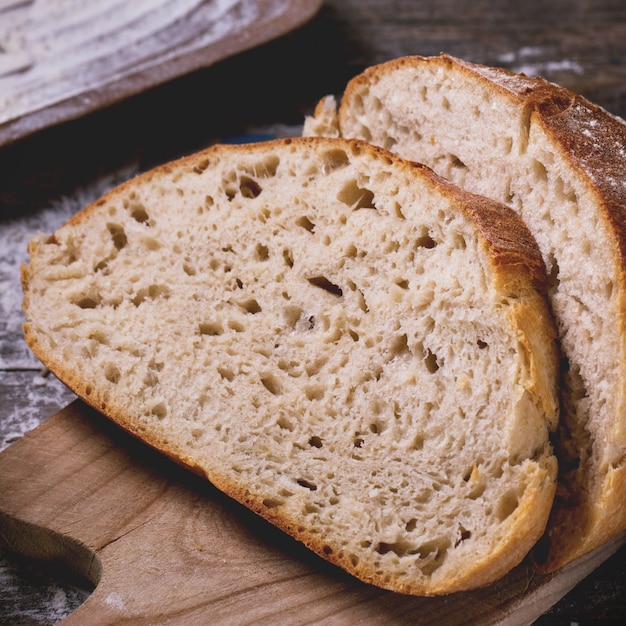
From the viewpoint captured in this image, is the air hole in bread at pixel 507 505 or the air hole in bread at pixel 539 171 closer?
the air hole in bread at pixel 507 505

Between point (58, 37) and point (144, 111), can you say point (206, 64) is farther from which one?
point (58, 37)

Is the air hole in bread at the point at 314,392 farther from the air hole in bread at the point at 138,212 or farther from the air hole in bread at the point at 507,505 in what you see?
the air hole in bread at the point at 138,212

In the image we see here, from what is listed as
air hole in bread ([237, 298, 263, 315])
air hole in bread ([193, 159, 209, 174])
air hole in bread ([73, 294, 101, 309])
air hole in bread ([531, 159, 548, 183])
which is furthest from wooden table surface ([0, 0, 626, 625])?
air hole in bread ([531, 159, 548, 183])

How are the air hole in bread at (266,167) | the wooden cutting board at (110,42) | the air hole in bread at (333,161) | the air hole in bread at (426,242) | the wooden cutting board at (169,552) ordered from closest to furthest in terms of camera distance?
the wooden cutting board at (169,552), the air hole in bread at (426,242), the air hole in bread at (333,161), the air hole in bread at (266,167), the wooden cutting board at (110,42)

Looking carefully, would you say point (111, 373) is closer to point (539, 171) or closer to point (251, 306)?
point (251, 306)

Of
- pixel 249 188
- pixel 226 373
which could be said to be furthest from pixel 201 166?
pixel 226 373

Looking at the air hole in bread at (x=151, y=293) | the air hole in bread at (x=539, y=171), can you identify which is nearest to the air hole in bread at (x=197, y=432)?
the air hole in bread at (x=151, y=293)

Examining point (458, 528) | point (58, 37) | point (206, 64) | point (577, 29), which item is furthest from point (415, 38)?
point (458, 528)
